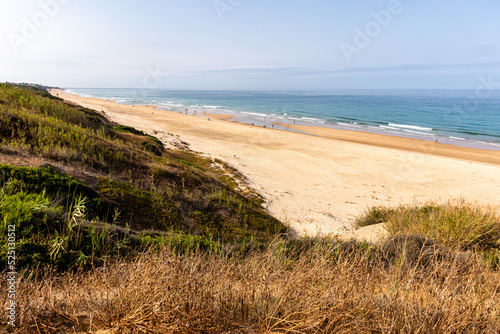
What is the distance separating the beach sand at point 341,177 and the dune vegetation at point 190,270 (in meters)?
2.85

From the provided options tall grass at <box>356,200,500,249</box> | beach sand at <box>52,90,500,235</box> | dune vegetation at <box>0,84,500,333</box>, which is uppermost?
dune vegetation at <box>0,84,500,333</box>

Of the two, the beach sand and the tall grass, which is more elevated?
the tall grass

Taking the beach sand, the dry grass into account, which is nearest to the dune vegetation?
the dry grass

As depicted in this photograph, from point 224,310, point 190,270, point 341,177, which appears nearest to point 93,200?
point 190,270

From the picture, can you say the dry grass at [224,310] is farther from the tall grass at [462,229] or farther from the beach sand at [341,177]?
the beach sand at [341,177]

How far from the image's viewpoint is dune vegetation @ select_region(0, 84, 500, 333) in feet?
7.07

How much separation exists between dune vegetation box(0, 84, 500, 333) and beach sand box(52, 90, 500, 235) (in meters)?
2.85

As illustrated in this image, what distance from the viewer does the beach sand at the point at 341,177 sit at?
11.5 m

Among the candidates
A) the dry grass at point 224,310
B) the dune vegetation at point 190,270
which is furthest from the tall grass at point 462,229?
the dry grass at point 224,310

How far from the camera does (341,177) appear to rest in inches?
674

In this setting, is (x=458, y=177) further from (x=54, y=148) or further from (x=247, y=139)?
(x=54, y=148)

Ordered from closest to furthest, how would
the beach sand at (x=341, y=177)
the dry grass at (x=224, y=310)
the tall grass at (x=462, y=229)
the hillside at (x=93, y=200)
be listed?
the dry grass at (x=224, y=310) → the hillside at (x=93, y=200) → the tall grass at (x=462, y=229) → the beach sand at (x=341, y=177)

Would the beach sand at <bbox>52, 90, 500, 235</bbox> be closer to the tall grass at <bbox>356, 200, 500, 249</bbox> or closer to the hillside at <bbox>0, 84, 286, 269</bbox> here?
the tall grass at <bbox>356, 200, 500, 249</bbox>

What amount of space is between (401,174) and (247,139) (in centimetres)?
1611
